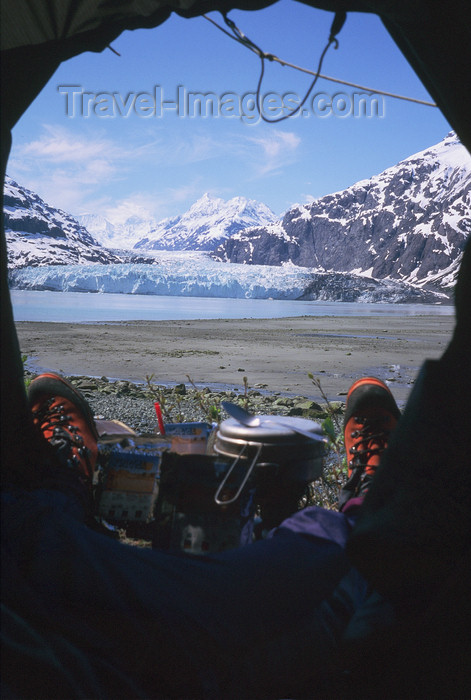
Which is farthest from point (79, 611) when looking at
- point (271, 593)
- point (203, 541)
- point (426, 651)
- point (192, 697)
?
point (426, 651)

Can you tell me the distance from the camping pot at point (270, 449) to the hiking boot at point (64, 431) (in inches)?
17.4

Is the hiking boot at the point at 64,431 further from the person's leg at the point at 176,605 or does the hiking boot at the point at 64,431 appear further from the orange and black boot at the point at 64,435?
the person's leg at the point at 176,605

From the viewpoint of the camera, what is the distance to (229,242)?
179125 millimetres

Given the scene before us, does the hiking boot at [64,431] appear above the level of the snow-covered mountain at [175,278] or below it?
below

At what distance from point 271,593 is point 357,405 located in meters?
1.12

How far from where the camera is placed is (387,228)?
146 meters

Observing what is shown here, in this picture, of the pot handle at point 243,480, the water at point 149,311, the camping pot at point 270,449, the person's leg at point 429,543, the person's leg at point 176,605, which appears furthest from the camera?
the water at point 149,311

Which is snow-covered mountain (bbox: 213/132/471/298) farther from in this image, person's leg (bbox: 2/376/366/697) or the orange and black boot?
person's leg (bbox: 2/376/366/697)

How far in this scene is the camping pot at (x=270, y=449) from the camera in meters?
1.49

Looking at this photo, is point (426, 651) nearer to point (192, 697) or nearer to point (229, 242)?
point (192, 697)

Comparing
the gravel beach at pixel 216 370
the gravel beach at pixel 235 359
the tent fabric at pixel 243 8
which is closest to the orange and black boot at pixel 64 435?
the gravel beach at pixel 216 370

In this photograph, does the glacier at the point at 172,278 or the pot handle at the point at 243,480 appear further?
the glacier at the point at 172,278

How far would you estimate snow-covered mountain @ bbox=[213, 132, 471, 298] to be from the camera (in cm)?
12169

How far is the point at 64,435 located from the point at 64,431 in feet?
0.09
